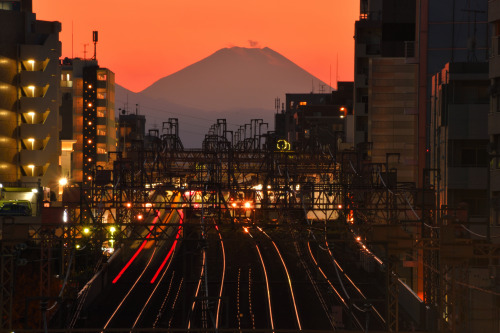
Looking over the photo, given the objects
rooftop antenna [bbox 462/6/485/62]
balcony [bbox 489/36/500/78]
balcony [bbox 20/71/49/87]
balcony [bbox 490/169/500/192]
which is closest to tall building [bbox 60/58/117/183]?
balcony [bbox 20/71/49/87]

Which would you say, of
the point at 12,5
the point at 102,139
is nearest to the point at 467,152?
the point at 12,5

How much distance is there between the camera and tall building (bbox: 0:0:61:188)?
1930 inches

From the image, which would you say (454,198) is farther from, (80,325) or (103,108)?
(103,108)

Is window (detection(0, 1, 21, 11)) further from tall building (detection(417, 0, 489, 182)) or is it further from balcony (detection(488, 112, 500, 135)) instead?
Result: balcony (detection(488, 112, 500, 135))

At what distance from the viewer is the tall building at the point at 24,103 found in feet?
161

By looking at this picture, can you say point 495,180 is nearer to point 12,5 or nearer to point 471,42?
point 471,42

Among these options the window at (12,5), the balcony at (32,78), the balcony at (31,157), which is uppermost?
the window at (12,5)

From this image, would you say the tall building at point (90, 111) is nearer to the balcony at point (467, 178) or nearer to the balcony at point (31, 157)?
the balcony at point (31, 157)

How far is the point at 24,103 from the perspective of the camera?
164 ft

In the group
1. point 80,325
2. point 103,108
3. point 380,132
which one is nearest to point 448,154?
point 80,325

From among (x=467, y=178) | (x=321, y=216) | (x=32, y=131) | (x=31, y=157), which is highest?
(x=32, y=131)

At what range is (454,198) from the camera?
2452cm

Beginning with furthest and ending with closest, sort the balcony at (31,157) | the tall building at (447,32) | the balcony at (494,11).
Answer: the balcony at (31,157) < the tall building at (447,32) < the balcony at (494,11)

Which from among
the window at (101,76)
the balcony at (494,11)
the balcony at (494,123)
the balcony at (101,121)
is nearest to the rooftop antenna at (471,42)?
the balcony at (494,11)
